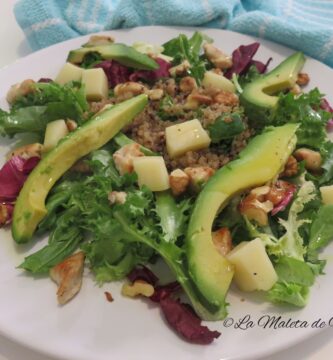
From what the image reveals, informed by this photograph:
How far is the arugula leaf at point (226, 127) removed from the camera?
1.54 m

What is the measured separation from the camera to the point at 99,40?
2.10 meters

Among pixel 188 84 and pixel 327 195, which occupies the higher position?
pixel 188 84

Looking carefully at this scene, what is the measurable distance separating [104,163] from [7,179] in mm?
309

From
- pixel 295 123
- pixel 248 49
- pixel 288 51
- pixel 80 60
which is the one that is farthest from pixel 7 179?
pixel 288 51

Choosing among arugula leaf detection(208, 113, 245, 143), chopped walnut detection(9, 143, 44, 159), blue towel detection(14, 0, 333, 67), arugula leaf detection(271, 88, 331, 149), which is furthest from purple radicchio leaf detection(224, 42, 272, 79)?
chopped walnut detection(9, 143, 44, 159)

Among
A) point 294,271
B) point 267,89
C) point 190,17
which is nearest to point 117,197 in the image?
point 294,271

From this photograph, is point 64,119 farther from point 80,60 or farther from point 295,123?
point 295,123

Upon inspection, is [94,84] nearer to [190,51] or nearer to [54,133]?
[54,133]

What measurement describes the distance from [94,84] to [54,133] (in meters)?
0.28

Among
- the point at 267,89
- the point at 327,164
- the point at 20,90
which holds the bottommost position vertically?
the point at 327,164

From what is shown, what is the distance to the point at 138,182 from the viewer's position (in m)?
1.46

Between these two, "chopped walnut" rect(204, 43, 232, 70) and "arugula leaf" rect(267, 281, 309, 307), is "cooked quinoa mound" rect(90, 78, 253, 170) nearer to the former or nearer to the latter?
"chopped walnut" rect(204, 43, 232, 70)

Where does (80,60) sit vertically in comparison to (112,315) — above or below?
above

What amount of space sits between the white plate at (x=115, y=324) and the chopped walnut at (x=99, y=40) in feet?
3.29
